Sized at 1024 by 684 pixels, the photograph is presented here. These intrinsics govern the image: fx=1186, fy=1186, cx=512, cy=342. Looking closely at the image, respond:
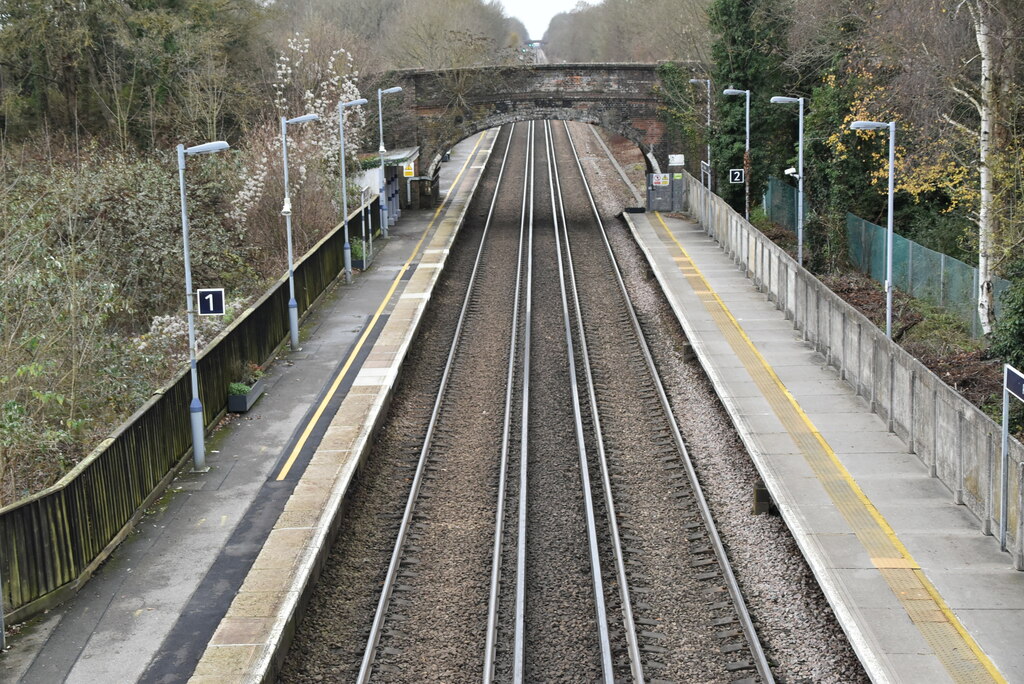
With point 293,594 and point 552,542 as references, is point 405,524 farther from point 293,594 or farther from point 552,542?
point 293,594

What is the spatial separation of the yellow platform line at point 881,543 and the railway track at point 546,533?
205 centimetres

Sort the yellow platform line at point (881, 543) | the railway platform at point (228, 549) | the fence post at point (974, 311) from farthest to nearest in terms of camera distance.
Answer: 1. the fence post at point (974, 311)
2. the railway platform at point (228, 549)
3. the yellow platform line at point (881, 543)

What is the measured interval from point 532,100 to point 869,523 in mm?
40215

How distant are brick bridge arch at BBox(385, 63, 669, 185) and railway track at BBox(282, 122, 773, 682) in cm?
2393

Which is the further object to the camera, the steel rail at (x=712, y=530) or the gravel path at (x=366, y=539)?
the gravel path at (x=366, y=539)

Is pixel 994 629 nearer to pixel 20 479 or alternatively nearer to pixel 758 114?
pixel 20 479

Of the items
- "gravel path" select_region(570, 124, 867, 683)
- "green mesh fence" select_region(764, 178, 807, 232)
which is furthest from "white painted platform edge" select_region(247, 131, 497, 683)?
"green mesh fence" select_region(764, 178, 807, 232)

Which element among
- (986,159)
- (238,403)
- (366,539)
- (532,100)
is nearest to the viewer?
(366,539)

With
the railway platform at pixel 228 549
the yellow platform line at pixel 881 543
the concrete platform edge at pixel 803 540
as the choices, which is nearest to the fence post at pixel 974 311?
the yellow platform line at pixel 881 543

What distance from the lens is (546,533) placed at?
1833 centimetres

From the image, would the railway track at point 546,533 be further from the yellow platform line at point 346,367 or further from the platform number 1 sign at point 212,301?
the platform number 1 sign at point 212,301

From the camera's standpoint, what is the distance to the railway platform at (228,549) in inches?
551

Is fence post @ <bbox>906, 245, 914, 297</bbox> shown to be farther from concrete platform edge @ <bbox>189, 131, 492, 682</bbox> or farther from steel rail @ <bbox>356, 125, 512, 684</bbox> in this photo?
concrete platform edge @ <bbox>189, 131, 492, 682</bbox>

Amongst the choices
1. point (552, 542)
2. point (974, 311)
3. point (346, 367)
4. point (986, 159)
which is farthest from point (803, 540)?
point (974, 311)
